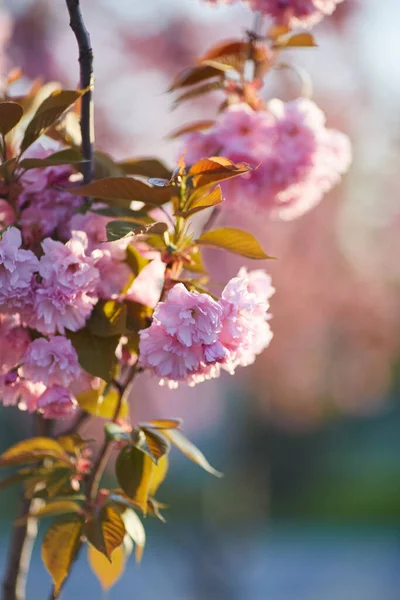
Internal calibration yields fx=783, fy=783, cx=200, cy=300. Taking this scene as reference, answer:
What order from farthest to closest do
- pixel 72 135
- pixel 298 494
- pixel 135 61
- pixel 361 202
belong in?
1. pixel 298 494
2. pixel 361 202
3. pixel 135 61
4. pixel 72 135

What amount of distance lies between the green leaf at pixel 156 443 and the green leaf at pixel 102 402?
12cm

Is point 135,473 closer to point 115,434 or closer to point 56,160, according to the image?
point 115,434

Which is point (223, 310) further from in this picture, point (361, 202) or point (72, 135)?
point (361, 202)

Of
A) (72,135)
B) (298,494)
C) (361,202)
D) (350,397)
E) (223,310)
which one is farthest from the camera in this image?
(298,494)

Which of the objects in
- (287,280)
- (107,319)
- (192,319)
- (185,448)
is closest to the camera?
(192,319)

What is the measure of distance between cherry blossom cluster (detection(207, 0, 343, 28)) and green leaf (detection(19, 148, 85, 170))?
21.2 inches

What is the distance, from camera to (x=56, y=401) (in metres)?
1.02

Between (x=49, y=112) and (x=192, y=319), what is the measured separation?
339mm

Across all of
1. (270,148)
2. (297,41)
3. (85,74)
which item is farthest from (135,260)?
(297,41)

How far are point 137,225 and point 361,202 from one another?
489 centimetres

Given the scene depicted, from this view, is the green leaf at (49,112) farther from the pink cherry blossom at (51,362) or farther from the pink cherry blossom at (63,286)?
the pink cherry blossom at (51,362)

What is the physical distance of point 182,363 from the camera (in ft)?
3.05

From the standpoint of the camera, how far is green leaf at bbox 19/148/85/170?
1.01 meters

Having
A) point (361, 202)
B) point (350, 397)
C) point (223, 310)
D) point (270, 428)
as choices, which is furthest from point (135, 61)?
point (270, 428)
